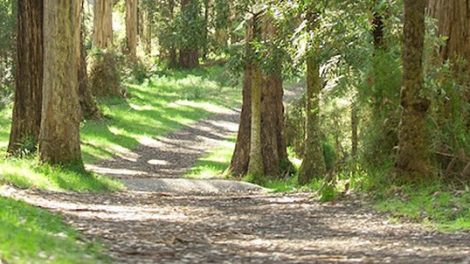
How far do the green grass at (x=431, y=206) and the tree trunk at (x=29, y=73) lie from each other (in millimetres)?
8627

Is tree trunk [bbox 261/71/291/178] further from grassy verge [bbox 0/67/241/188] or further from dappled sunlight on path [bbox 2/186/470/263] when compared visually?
dappled sunlight on path [bbox 2/186/470/263]

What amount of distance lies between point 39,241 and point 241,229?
3.60 metres

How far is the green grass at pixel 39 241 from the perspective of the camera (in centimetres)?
704

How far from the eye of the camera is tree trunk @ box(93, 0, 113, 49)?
40.6m

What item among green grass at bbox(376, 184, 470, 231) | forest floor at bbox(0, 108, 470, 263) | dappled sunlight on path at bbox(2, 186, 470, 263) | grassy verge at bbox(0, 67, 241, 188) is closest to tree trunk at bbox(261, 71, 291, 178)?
grassy verge at bbox(0, 67, 241, 188)

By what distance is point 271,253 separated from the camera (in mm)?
8766

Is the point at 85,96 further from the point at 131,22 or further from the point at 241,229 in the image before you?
the point at 241,229

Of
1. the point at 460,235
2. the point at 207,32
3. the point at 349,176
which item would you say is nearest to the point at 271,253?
the point at 460,235

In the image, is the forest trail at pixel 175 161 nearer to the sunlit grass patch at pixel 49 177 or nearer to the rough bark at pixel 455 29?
the sunlit grass patch at pixel 49 177

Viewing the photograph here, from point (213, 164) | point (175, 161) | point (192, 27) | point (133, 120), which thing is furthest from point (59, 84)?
point (133, 120)

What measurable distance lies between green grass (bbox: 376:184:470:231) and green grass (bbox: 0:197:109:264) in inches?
167

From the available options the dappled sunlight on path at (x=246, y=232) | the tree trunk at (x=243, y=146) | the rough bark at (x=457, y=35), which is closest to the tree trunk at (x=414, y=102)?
the dappled sunlight on path at (x=246, y=232)

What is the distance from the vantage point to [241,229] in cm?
1102

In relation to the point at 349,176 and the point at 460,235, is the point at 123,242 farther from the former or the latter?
the point at 349,176
